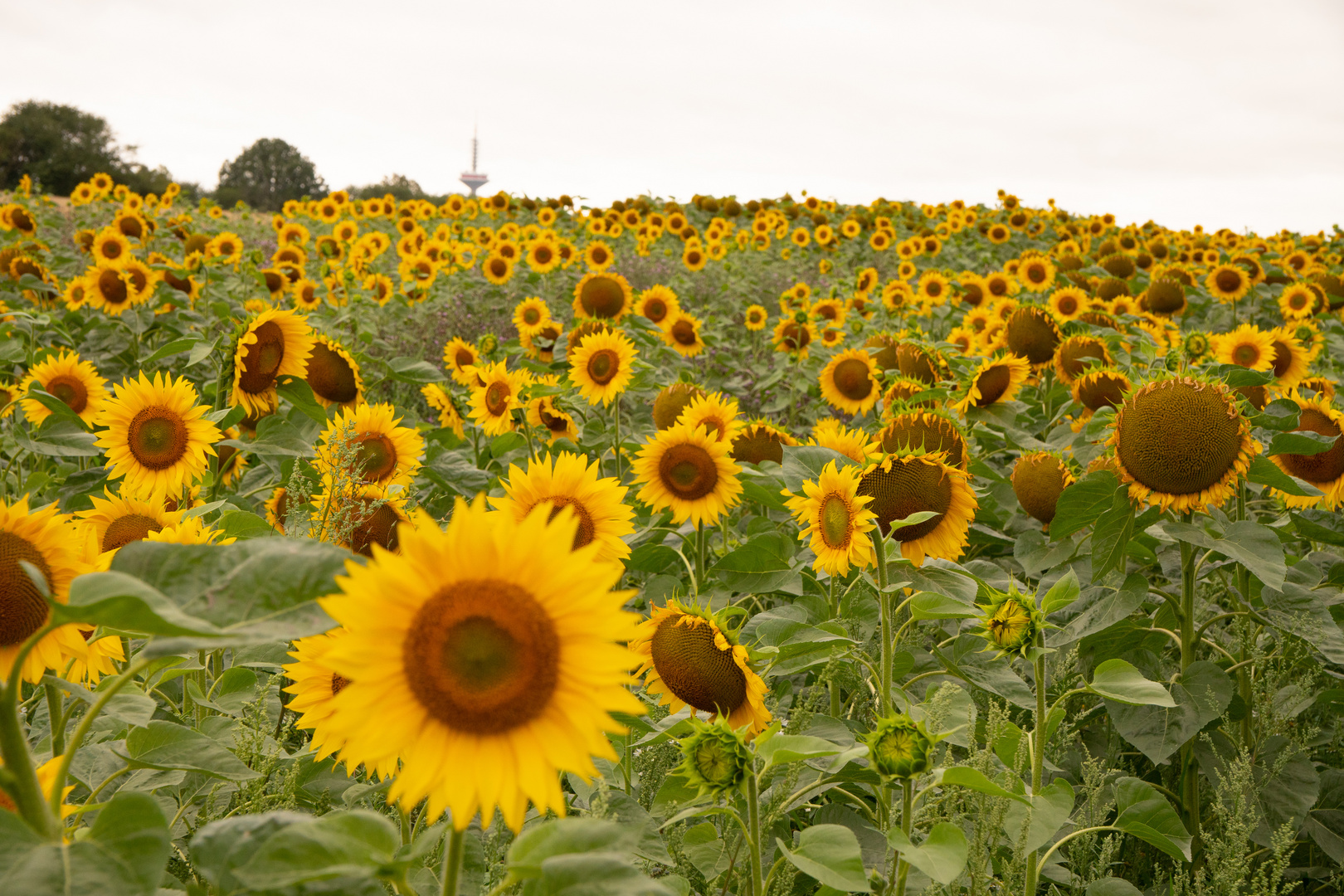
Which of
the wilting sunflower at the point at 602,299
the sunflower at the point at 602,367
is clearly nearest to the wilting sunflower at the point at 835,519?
the sunflower at the point at 602,367

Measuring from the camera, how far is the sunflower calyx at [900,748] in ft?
4.50

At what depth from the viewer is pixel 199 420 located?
98.3 inches

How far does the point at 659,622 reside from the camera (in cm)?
179

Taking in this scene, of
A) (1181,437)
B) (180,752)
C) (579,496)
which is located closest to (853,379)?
(1181,437)

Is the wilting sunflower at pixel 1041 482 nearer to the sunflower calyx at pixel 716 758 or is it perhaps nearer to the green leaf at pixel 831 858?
the green leaf at pixel 831 858

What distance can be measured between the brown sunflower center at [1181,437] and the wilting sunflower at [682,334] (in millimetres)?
3704

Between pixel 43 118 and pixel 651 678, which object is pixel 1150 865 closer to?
pixel 651 678

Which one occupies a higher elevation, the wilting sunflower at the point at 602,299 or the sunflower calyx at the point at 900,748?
the wilting sunflower at the point at 602,299

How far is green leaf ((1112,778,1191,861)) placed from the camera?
1791 mm

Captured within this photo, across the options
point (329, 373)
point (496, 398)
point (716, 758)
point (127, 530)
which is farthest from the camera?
point (496, 398)

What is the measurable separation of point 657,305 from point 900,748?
4.88 metres

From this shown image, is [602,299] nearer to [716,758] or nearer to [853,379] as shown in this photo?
[853,379]

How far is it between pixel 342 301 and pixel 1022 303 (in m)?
5.52

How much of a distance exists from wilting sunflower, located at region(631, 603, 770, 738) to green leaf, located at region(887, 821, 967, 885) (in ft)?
1.17
